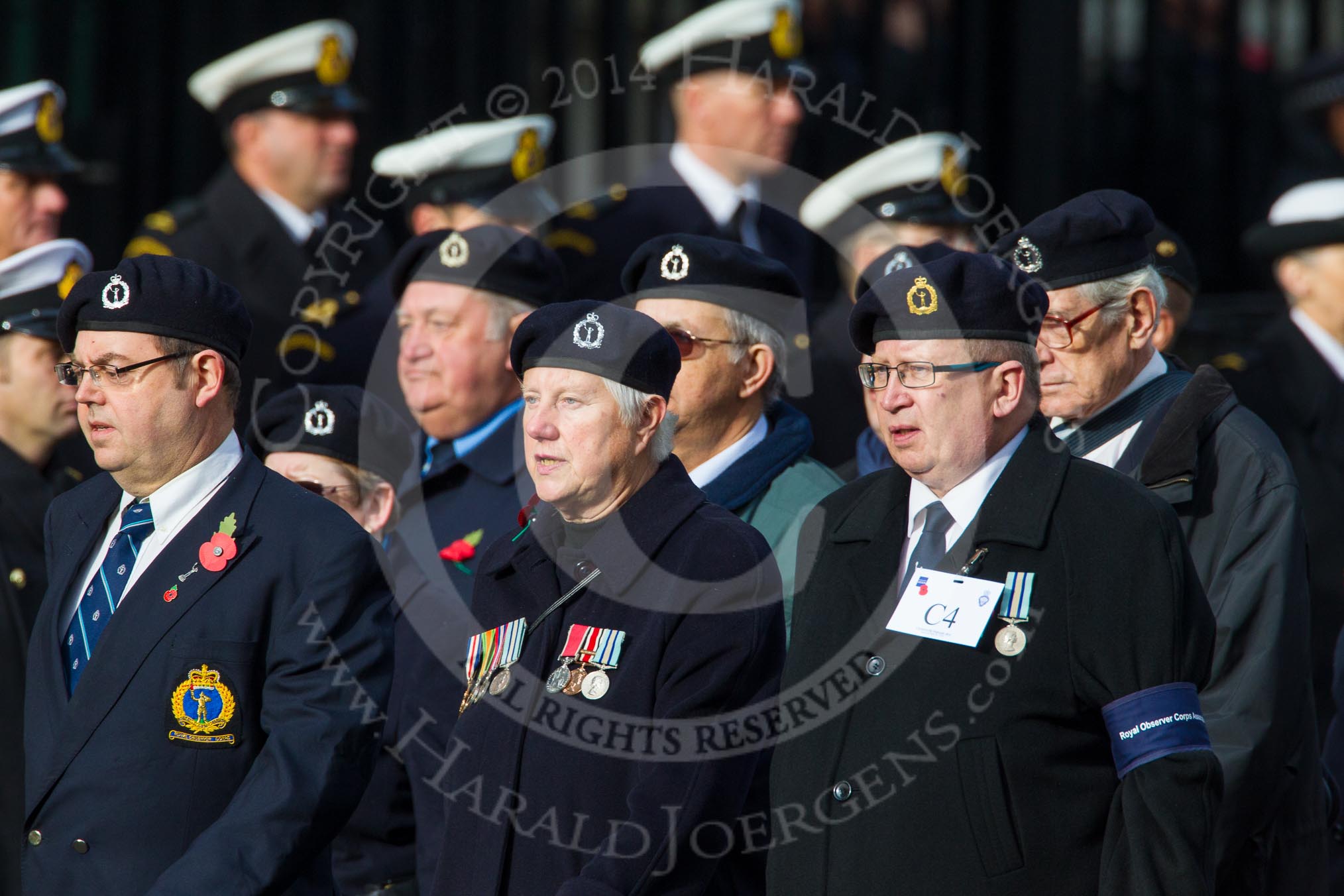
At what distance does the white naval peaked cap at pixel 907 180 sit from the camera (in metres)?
5.42

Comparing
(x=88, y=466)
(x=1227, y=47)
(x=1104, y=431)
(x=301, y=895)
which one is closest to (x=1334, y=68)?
Answer: (x=1227, y=47)

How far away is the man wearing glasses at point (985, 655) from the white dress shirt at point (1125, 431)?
62 centimetres

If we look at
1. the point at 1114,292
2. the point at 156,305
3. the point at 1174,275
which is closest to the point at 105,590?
the point at 156,305

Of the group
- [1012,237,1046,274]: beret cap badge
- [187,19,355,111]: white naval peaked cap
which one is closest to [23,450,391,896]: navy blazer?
[1012,237,1046,274]: beret cap badge

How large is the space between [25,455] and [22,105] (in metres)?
1.69

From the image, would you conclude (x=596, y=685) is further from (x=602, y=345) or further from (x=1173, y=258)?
(x=1173, y=258)

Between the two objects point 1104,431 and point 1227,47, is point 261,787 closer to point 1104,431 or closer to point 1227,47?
point 1104,431

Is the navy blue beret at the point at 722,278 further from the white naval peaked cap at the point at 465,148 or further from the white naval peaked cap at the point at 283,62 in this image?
the white naval peaked cap at the point at 283,62

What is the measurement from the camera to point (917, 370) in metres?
3.09

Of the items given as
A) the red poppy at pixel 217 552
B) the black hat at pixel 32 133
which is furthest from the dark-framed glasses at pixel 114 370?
the black hat at pixel 32 133

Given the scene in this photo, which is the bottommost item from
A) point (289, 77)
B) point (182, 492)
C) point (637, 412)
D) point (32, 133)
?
point (182, 492)

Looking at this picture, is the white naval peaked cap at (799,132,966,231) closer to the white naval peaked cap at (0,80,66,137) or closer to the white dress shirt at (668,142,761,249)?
the white dress shirt at (668,142,761,249)

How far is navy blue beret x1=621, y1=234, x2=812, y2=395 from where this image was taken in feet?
A: 13.8

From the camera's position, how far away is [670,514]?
3205 millimetres
